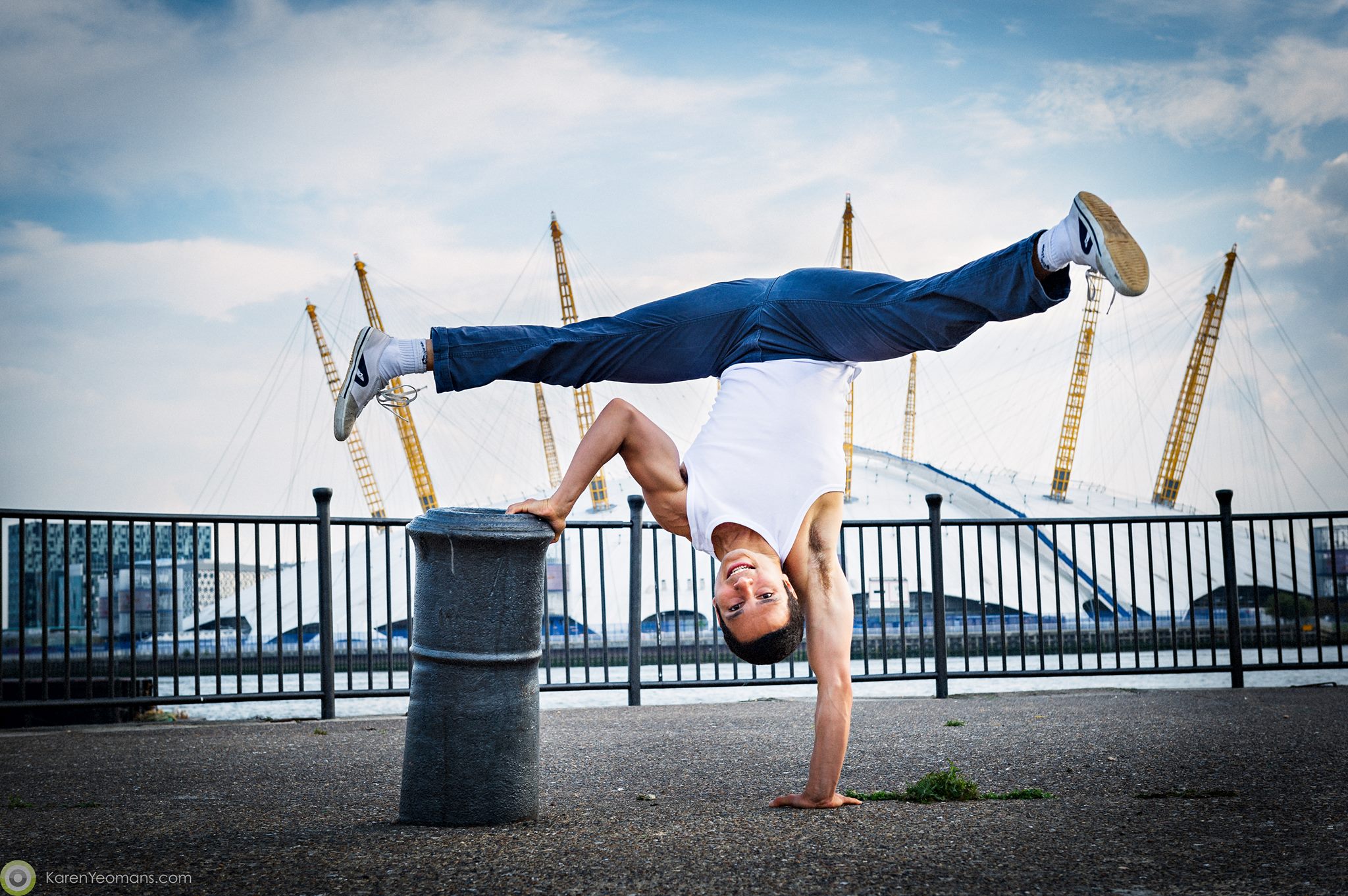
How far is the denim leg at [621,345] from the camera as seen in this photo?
3855 mm

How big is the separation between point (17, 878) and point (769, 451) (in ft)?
7.77

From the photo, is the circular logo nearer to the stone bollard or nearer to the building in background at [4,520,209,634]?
the stone bollard

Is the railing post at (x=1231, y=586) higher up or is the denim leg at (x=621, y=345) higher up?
the denim leg at (x=621, y=345)

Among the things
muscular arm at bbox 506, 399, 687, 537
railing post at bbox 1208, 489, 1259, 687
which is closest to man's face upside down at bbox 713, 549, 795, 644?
muscular arm at bbox 506, 399, 687, 537

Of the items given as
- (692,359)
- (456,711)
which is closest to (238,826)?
(456,711)

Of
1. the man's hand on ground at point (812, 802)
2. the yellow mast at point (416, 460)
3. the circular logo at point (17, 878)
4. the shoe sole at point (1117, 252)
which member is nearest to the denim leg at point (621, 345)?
the shoe sole at point (1117, 252)

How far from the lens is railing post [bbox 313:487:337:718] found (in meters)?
7.14

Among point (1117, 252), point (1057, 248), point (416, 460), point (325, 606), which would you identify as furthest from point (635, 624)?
point (416, 460)

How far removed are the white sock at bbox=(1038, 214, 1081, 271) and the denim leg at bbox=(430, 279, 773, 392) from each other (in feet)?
3.13

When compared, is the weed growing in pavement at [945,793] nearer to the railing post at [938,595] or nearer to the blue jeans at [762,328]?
the blue jeans at [762,328]

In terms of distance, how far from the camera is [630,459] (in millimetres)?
3658

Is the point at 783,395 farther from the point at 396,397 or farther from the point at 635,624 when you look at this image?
the point at 635,624

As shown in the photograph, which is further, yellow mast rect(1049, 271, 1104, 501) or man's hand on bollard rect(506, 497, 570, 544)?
yellow mast rect(1049, 271, 1104, 501)

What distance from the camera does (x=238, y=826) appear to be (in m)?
3.26
